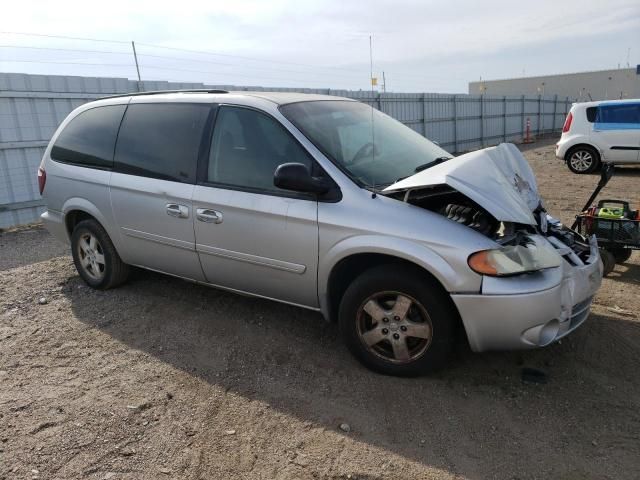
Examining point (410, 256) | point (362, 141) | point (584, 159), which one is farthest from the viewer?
point (584, 159)

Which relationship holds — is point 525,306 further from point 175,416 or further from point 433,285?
point 175,416

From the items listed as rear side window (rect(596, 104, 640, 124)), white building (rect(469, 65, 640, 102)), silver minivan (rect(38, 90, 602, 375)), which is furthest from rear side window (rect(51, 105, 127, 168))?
white building (rect(469, 65, 640, 102))

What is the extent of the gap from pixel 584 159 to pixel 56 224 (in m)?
12.0

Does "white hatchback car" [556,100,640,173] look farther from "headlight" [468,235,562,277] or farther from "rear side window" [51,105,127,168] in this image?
"rear side window" [51,105,127,168]

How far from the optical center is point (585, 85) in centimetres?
4478

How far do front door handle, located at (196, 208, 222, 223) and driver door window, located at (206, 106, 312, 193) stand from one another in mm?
218

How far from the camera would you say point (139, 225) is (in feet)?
13.8

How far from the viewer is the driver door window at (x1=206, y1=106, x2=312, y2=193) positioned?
3498 millimetres

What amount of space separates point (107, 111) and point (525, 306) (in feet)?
12.6

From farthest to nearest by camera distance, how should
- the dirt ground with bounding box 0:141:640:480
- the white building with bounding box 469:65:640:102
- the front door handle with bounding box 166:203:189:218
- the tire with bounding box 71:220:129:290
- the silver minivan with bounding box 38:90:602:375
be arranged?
the white building with bounding box 469:65:640:102 → the tire with bounding box 71:220:129:290 → the front door handle with bounding box 166:203:189:218 → the silver minivan with bounding box 38:90:602:375 → the dirt ground with bounding box 0:141:640:480

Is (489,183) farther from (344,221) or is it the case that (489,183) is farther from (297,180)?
(297,180)

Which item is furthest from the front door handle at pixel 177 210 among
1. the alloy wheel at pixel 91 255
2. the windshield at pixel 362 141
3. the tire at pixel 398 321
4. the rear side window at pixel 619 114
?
the rear side window at pixel 619 114

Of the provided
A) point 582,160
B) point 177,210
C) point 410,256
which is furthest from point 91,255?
point 582,160

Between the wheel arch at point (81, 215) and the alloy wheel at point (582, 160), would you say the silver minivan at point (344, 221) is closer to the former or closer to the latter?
the wheel arch at point (81, 215)
